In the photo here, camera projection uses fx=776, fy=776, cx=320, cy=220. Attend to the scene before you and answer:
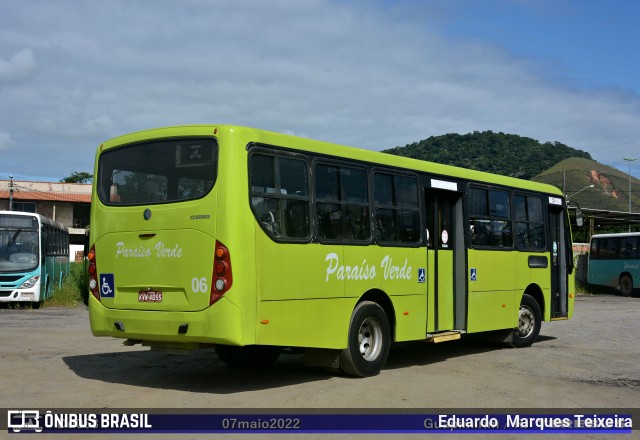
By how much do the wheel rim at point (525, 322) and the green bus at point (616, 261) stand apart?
24094mm

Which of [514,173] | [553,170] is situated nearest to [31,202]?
[514,173]

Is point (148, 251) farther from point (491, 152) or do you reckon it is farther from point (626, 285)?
point (491, 152)

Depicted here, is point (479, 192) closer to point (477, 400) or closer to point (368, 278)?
point (368, 278)

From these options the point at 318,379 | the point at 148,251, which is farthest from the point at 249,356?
the point at 148,251

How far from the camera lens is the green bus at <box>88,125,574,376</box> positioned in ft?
28.3

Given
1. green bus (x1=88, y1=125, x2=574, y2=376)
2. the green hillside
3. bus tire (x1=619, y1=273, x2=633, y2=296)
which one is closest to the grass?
green bus (x1=88, y1=125, x2=574, y2=376)

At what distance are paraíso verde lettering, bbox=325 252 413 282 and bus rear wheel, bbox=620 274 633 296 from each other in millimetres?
28964

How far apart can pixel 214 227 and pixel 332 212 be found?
1.91m

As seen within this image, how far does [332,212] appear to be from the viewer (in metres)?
9.95

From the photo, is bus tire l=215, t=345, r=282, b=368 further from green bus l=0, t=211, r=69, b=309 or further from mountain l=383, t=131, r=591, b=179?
mountain l=383, t=131, r=591, b=179

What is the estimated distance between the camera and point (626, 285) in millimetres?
37125

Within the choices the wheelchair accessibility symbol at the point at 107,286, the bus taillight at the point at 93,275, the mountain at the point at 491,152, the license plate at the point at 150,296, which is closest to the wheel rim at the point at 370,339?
the license plate at the point at 150,296

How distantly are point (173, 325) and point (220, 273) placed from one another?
89 centimetres
